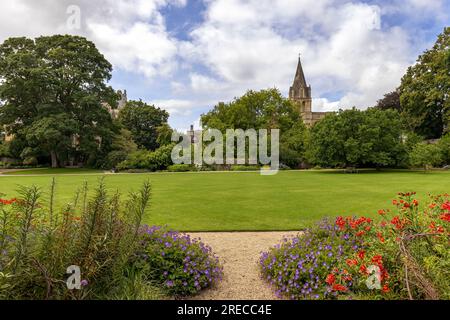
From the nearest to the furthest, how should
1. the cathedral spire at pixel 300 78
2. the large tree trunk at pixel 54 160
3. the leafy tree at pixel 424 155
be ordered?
1. the leafy tree at pixel 424 155
2. the large tree trunk at pixel 54 160
3. the cathedral spire at pixel 300 78

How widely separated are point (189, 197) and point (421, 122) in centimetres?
4106

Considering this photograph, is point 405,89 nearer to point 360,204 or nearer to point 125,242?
point 360,204

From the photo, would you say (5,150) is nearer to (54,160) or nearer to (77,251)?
(54,160)

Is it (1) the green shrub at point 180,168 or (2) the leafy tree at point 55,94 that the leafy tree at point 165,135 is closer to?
(2) the leafy tree at point 55,94

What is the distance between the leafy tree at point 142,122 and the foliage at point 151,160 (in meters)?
18.8

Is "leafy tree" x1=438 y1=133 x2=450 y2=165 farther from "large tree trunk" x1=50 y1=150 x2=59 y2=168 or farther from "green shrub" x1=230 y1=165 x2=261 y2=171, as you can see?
"large tree trunk" x1=50 y1=150 x2=59 y2=168

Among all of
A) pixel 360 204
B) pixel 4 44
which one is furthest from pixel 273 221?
pixel 4 44

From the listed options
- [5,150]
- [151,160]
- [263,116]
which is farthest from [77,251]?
[263,116]

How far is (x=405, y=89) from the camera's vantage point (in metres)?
40.1

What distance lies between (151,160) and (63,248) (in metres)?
33.5

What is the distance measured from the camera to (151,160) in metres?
35.8

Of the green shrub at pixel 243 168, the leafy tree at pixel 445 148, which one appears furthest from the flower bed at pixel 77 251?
the leafy tree at pixel 445 148

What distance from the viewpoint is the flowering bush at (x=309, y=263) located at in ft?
13.1

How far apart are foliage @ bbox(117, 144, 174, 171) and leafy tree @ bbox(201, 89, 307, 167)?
30.7 ft
